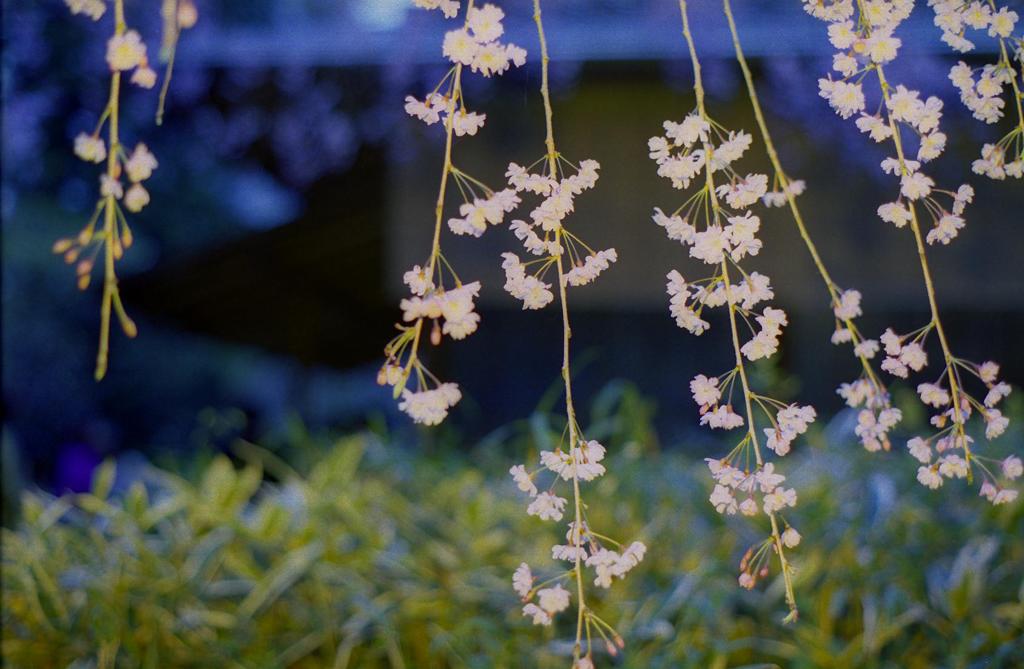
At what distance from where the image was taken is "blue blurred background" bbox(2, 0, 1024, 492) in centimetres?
234

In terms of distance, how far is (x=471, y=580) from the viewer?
1313 mm

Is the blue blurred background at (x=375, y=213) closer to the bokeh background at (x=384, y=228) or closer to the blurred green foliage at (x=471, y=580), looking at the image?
the bokeh background at (x=384, y=228)

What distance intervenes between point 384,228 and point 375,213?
0.06m

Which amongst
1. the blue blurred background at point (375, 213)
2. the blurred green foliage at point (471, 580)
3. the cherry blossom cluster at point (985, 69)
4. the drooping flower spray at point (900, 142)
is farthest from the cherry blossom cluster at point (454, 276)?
the blue blurred background at point (375, 213)

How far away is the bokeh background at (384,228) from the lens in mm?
2180

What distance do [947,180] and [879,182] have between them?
0.86ft

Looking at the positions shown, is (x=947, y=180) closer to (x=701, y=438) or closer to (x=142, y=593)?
(x=701, y=438)

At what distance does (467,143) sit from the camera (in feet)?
9.57

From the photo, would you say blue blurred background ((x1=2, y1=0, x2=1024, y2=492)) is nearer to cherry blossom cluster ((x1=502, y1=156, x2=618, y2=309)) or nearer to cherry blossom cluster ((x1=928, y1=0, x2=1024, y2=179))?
cherry blossom cluster ((x1=928, y1=0, x2=1024, y2=179))

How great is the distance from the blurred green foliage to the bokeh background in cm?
29

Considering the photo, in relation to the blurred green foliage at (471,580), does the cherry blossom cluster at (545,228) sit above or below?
above

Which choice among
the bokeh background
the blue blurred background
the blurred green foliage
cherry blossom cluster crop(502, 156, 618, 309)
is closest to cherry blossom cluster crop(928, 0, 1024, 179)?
cherry blossom cluster crop(502, 156, 618, 309)

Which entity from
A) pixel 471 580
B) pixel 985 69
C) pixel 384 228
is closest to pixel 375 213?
pixel 384 228

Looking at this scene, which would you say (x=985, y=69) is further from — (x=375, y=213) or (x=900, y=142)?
(x=375, y=213)
